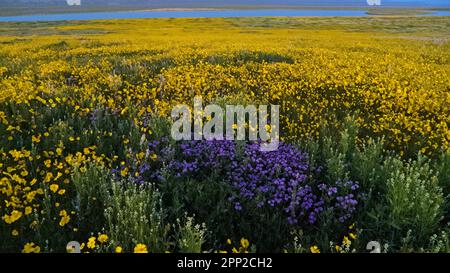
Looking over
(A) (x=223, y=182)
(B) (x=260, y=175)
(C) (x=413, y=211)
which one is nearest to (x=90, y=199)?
(A) (x=223, y=182)

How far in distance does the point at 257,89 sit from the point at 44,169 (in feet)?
18.3

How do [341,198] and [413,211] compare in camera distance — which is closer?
[413,211]

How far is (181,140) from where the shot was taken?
6.00 meters

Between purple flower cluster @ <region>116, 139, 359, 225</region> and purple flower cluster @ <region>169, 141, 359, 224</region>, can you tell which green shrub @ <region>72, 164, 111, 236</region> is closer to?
purple flower cluster @ <region>116, 139, 359, 225</region>

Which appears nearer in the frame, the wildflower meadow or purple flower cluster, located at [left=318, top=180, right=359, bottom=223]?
the wildflower meadow

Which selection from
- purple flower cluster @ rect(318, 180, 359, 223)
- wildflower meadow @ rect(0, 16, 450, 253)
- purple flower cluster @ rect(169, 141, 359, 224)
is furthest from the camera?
purple flower cluster @ rect(169, 141, 359, 224)

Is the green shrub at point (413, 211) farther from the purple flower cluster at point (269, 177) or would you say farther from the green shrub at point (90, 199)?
the green shrub at point (90, 199)

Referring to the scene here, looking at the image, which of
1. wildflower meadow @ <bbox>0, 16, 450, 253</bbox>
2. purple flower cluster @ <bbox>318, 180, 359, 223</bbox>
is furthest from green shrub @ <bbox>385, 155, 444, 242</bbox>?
purple flower cluster @ <bbox>318, 180, 359, 223</bbox>

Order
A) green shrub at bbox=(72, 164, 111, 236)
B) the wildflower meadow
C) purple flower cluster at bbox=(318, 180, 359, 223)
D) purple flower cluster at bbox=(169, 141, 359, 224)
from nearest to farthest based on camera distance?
1. the wildflower meadow
2. green shrub at bbox=(72, 164, 111, 236)
3. purple flower cluster at bbox=(318, 180, 359, 223)
4. purple flower cluster at bbox=(169, 141, 359, 224)

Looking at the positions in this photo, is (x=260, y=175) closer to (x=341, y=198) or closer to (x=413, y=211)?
(x=341, y=198)

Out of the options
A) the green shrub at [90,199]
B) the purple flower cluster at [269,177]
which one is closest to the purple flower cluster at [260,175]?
the purple flower cluster at [269,177]

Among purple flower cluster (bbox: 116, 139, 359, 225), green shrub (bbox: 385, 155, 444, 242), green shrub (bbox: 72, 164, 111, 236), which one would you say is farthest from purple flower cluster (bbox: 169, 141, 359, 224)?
green shrub (bbox: 72, 164, 111, 236)
